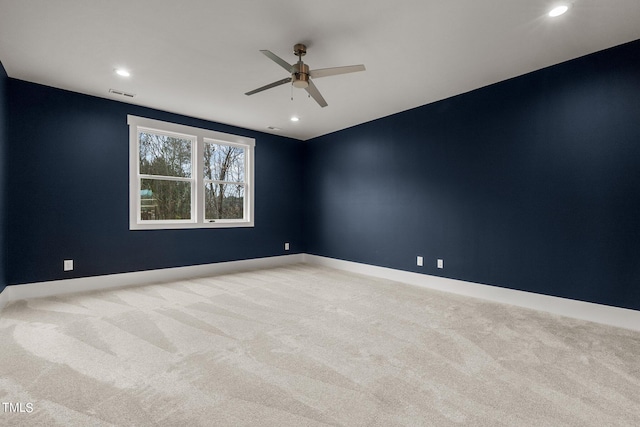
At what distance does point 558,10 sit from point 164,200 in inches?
204

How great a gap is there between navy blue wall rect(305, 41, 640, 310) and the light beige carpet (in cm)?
58

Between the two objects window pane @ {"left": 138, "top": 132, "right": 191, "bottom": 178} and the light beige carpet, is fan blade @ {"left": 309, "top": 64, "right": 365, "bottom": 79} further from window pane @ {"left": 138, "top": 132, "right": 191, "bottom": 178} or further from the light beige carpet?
window pane @ {"left": 138, "top": 132, "right": 191, "bottom": 178}

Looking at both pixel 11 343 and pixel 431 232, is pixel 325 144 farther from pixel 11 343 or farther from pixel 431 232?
pixel 11 343

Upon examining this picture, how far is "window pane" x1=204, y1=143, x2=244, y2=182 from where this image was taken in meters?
5.12

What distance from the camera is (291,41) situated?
2.66 meters

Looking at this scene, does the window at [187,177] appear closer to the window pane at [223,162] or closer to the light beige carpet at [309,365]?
the window pane at [223,162]

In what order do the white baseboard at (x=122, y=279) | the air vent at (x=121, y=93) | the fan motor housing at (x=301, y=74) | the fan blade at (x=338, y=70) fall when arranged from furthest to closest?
the air vent at (x=121, y=93) → the white baseboard at (x=122, y=279) → the fan motor housing at (x=301, y=74) → the fan blade at (x=338, y=70)

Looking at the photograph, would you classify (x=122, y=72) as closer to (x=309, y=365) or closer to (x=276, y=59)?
(x=276, y=59)

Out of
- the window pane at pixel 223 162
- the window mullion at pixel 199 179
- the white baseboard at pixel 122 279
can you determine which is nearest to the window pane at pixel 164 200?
the window mullion at pixel 199 179

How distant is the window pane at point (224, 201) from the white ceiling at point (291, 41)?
176 centimetres

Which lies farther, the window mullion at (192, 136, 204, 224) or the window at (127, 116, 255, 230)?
the window mullion at (192, 136, 204, 224)

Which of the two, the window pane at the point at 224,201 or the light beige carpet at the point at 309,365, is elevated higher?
the window pane at the point at 224,201

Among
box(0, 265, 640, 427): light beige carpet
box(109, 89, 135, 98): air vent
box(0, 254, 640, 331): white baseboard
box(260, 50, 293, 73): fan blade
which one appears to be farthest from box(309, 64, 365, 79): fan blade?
box(0, 254, 640, 331): white baseboard

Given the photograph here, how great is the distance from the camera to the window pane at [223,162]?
5125 mm
